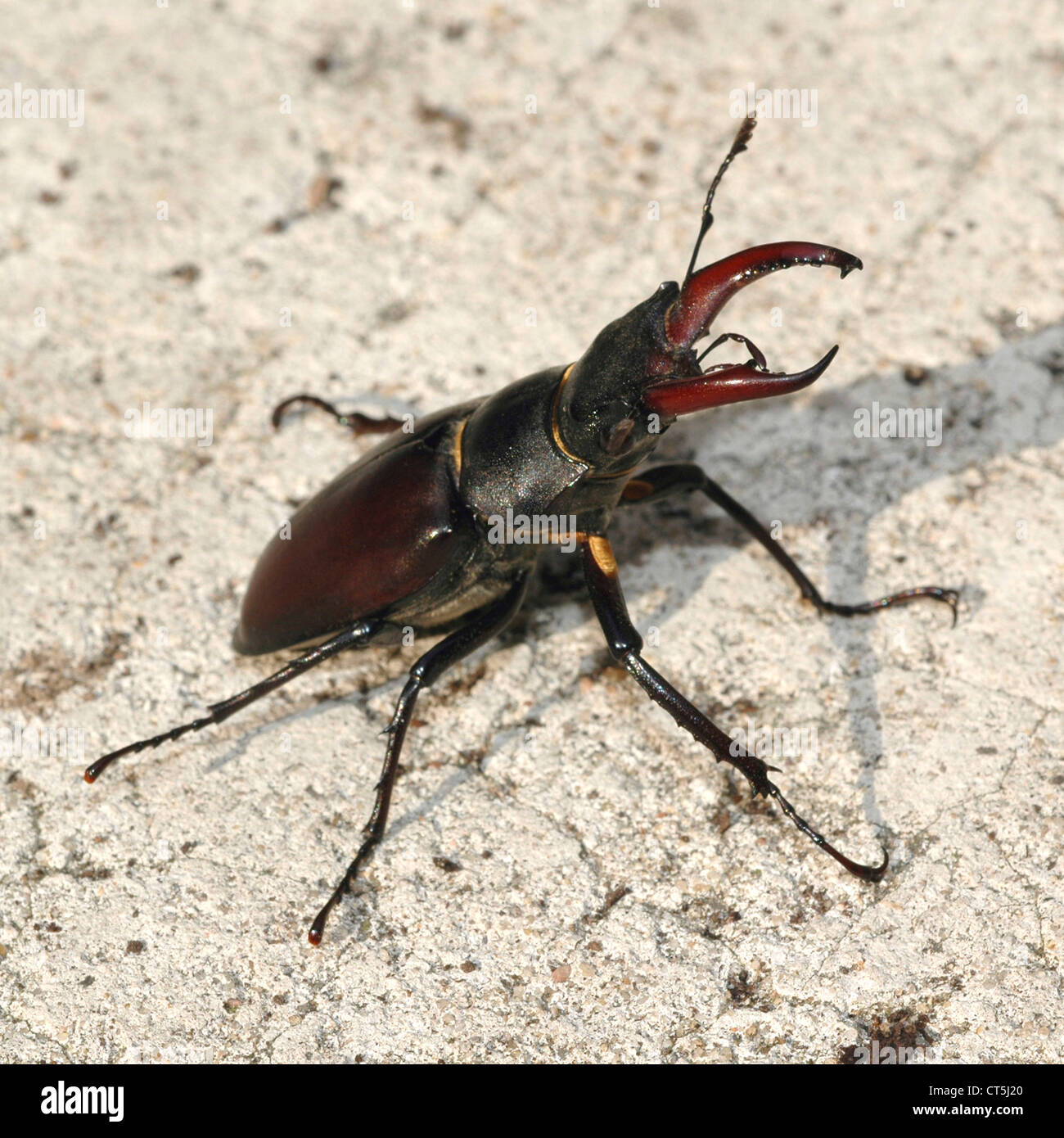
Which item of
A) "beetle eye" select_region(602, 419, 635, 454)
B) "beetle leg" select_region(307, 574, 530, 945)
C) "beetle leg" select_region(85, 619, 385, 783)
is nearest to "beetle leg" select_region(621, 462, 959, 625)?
"beetle eye" select_region(602, 419, 635, 454)

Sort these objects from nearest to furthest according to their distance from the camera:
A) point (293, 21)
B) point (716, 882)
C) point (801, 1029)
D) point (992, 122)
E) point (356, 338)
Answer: point (801, 1029) → point (716, 882) → point (356, 338) → point (992, 122) → point (293, 21)

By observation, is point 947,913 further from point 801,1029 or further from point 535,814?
point 535,814

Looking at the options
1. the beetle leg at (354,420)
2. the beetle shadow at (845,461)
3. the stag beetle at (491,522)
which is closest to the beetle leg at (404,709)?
the stag beetle at (491,522)

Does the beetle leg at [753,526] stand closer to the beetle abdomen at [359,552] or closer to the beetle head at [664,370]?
the beetle head at [664,370]

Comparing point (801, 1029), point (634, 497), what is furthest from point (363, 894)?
point (634, 497)

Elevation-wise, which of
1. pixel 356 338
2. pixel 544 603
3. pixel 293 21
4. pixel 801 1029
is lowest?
pixel 801 1029

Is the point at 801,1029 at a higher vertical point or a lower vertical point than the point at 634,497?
lower

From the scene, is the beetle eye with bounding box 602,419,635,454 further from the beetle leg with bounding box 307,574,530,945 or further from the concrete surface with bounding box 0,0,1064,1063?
the concrete surface with bounding box 0,0,1064,1063
